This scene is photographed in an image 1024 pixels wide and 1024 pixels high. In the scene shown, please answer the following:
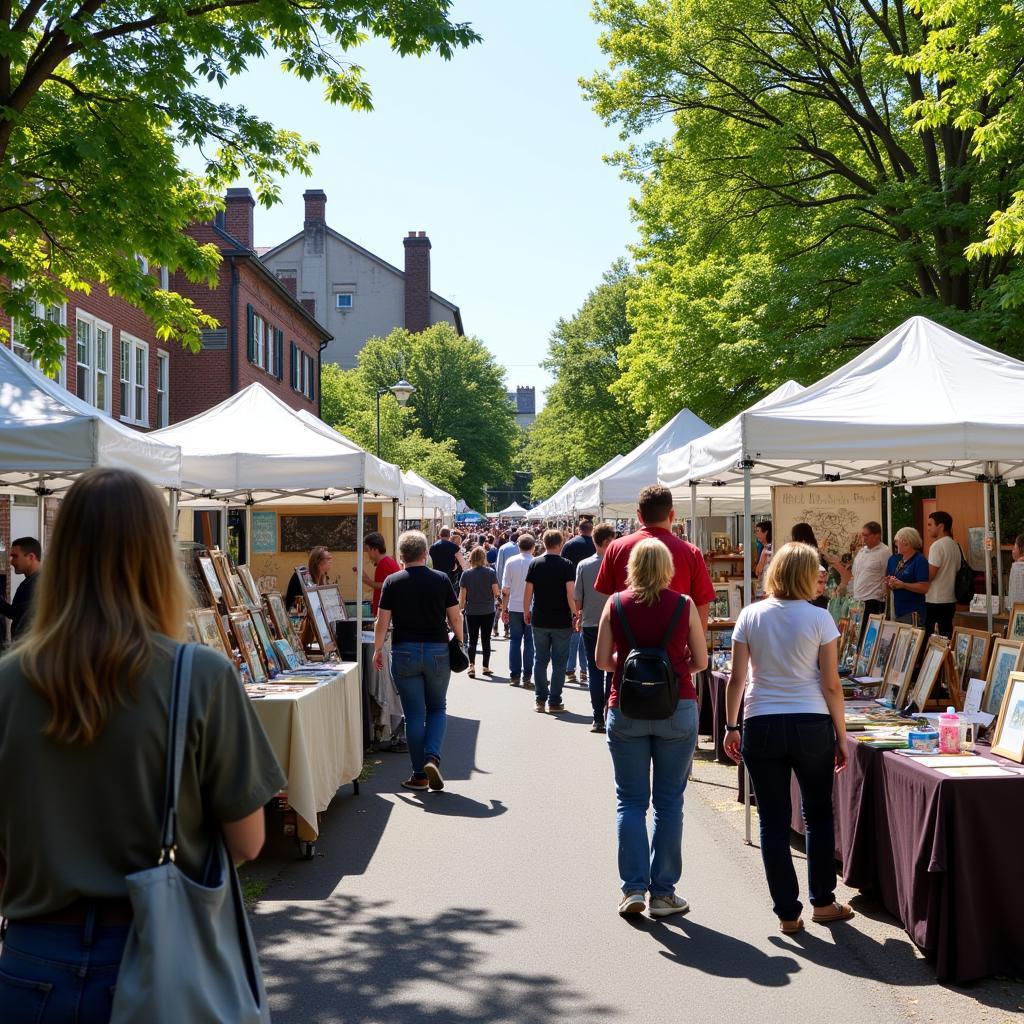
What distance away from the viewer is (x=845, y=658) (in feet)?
29.9

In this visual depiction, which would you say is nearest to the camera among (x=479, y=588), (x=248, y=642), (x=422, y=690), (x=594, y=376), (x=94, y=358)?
(x=248, y=642)

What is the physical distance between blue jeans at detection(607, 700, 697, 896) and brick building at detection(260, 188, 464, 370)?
62622 millimetres

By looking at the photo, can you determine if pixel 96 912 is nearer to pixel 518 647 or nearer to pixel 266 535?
pixel 266 535

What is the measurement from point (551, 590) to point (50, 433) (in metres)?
7.79

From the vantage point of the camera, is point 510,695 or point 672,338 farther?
point 672,338

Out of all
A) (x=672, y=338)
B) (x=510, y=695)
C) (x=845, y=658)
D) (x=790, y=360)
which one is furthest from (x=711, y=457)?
(x=672, y=338)

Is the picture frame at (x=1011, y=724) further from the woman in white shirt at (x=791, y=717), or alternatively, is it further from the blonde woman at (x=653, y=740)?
the blonde woman at (x=653, y=740)

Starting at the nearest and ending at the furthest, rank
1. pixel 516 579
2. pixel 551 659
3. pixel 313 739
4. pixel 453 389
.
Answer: pixel 313 739, pixel 551 659, pixel 516 579, pixel 453 389

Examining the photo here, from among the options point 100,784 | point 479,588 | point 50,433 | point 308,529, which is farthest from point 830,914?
point 479,588

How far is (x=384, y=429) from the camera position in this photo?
143ft

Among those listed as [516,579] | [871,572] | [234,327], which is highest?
[234,327]

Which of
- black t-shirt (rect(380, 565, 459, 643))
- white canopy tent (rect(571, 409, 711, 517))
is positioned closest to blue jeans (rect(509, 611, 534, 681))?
white canopy tent (rect(571, 409, 711, 517))

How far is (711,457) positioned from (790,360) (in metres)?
11.1

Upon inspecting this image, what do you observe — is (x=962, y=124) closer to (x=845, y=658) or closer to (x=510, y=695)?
(x=845, y=658)
